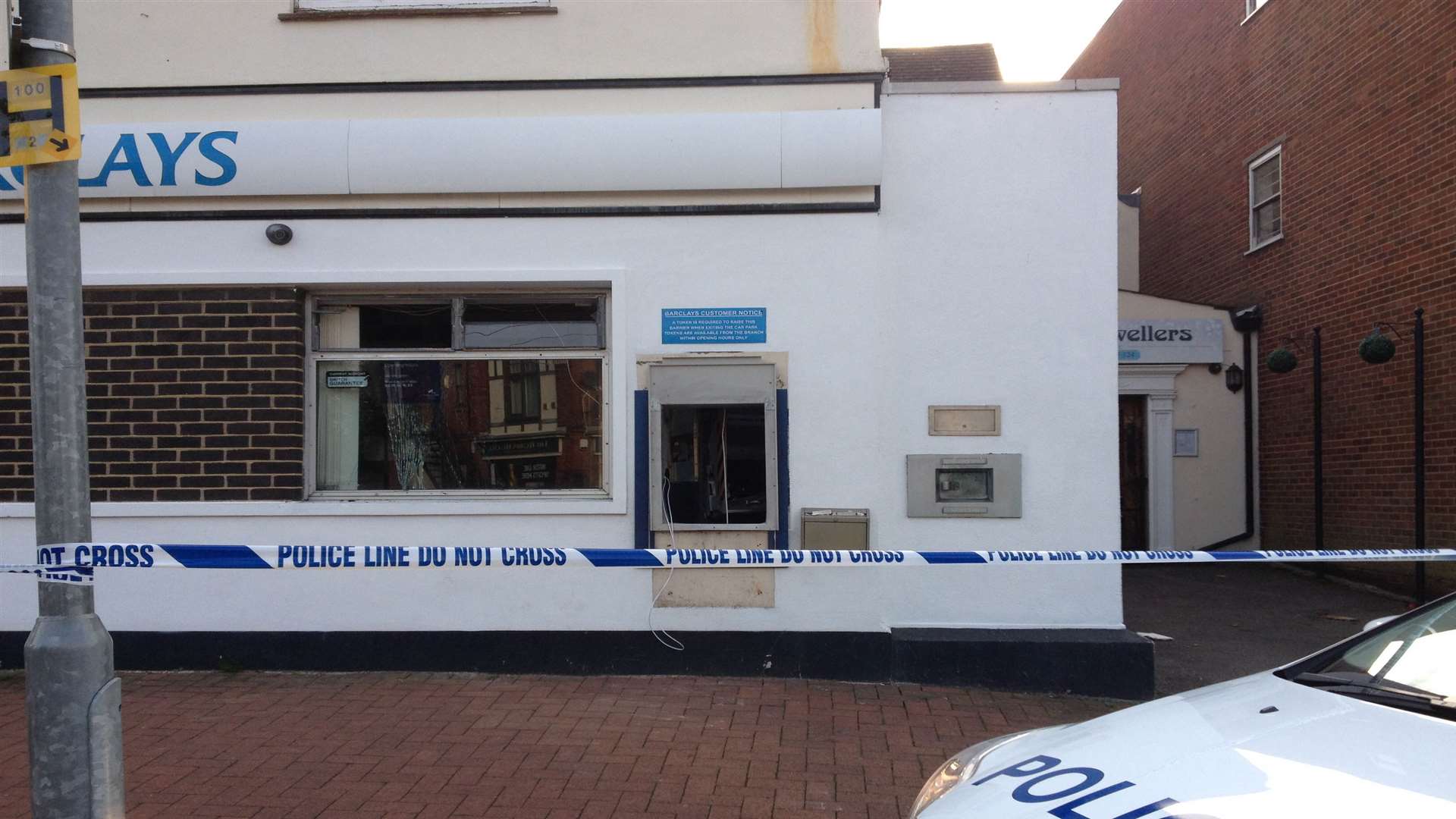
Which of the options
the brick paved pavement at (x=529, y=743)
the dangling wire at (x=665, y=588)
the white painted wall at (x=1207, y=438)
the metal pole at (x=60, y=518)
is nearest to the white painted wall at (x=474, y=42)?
the dangling wire at (x=665, y=588)

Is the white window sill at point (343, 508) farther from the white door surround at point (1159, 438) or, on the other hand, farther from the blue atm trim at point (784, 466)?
the white door surround at point (1159, 438)

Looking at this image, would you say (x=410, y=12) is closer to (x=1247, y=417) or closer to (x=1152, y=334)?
(x=1152, y=334)

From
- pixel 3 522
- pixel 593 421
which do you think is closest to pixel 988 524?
pixel 593 421

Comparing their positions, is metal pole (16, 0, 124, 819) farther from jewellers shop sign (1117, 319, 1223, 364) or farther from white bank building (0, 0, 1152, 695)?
jewellers shop sign (1117, 319, 1223, 364)

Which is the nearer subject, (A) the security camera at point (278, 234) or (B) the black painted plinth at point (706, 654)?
(B) the black painted plinth at point (706, 654)

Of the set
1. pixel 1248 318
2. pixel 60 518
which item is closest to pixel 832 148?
pixel 60 518

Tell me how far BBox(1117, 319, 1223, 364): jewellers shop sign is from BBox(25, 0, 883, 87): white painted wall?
24.3 feet

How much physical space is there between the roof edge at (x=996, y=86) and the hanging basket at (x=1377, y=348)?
5143 millimetres

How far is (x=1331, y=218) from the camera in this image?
36.2ft

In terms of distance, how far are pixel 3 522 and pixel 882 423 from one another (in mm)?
5596

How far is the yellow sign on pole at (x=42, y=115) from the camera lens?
3334 mm

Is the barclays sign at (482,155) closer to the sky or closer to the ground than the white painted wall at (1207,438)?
closer to the sky

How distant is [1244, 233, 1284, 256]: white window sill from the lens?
39.3 ft

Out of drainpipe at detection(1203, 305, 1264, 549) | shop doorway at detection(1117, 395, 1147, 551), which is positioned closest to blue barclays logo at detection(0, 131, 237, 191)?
shop doorway at detection(1117, 395, 1147, 551)
